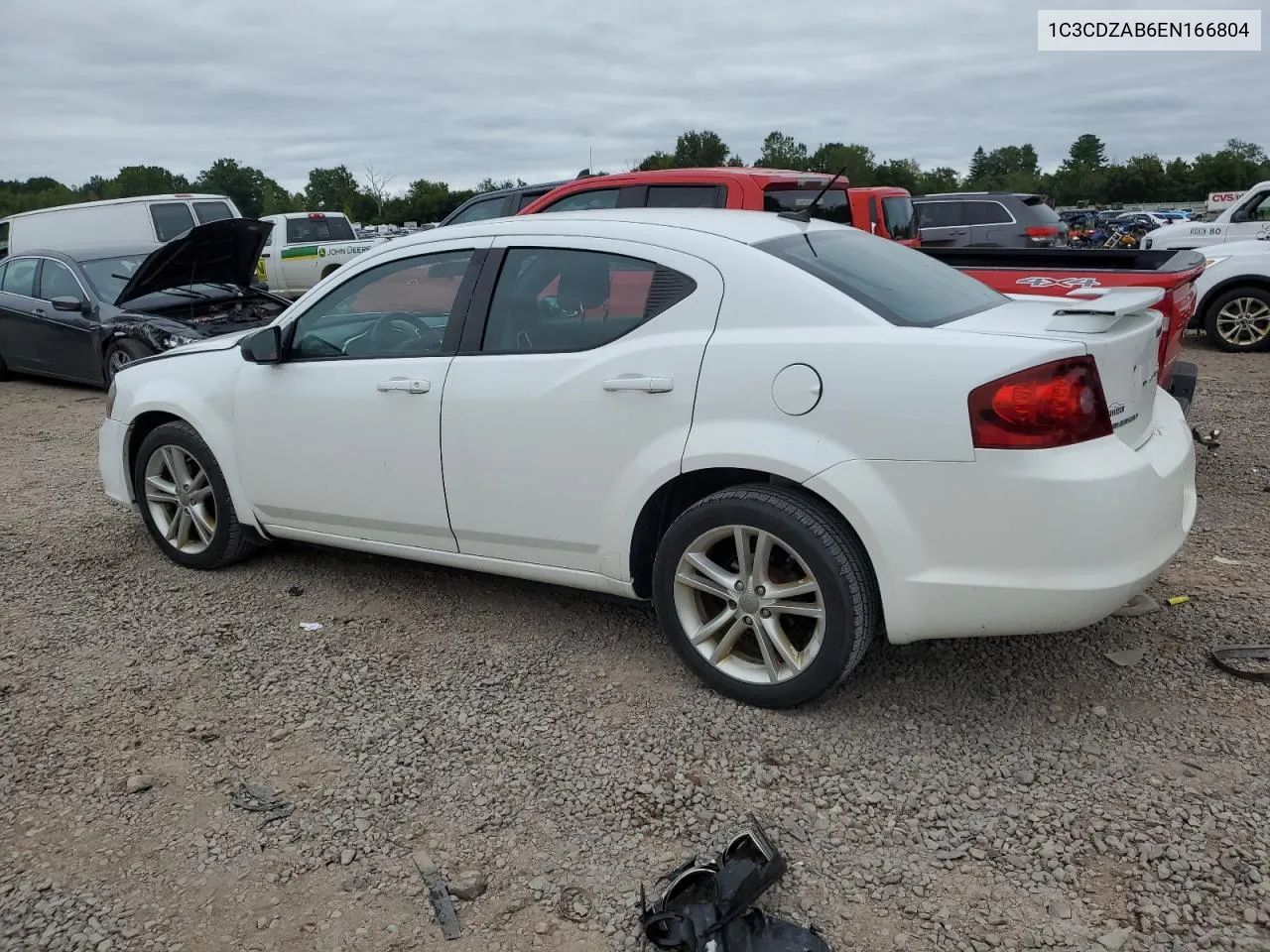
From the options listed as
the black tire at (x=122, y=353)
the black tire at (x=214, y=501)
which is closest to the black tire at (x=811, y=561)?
the black tire at (x=214, y=501)

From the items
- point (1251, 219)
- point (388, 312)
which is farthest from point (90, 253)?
point (1251, 219)

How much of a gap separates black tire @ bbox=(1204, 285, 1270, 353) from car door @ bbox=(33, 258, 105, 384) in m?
11.2

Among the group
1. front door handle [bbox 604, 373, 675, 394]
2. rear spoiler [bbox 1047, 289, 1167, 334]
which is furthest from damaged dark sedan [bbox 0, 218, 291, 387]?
rear spoiler [bbox 1047, 289, 1167, 334]

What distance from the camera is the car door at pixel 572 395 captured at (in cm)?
345

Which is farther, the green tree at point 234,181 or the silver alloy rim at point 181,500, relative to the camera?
the green tree at point 234,181

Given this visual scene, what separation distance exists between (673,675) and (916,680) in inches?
33.9

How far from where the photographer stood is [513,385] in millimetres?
3725

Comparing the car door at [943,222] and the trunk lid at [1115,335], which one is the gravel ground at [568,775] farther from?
the car door at [943,222]

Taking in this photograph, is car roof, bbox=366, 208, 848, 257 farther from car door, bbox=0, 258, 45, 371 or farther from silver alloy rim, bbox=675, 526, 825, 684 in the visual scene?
car door, bbox=0, 258, 45, 371

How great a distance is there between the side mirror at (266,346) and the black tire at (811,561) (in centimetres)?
197

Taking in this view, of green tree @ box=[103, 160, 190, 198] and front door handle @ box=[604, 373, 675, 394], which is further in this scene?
green tree @ box=[103, 160, 190, 198]

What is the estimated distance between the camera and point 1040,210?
18.2 metres

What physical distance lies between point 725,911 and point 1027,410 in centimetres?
158

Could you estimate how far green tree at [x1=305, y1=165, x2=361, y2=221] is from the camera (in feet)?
239
